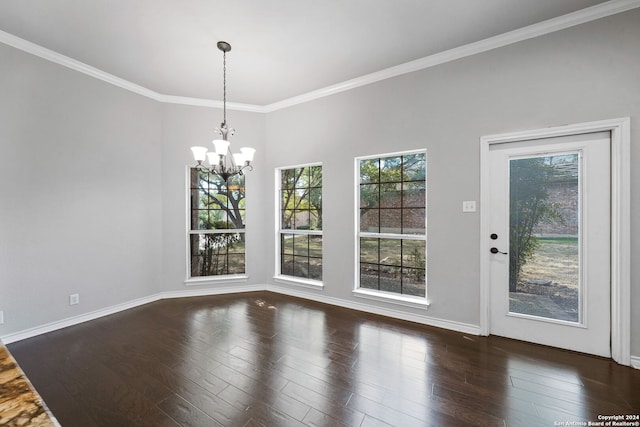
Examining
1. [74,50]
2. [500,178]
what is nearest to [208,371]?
[500,178]

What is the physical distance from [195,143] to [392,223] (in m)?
3.16

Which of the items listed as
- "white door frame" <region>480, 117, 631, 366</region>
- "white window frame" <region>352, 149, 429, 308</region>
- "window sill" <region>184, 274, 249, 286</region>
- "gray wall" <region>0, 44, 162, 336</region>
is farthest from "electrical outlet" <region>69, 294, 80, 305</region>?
"white door frame" <region>480, 117, 631, 366</region>

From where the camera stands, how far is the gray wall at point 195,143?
7.95 feet

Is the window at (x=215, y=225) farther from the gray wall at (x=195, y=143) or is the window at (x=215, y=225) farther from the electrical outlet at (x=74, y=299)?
the electrical outlet at (x=74, y=299)

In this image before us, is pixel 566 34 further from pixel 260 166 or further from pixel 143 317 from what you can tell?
pixel 143 317

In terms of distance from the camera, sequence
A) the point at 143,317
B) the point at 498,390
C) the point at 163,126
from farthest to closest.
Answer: the point at 163,126 < the point at 143,317 < the point at 498,390

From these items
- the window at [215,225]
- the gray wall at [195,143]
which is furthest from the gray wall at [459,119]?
the window at [215,225]

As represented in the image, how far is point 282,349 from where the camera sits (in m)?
2.51

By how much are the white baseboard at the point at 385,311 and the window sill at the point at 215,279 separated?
1.55 ft

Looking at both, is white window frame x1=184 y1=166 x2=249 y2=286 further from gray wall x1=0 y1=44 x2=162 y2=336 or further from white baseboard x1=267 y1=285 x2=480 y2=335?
white baseboard x1=267 y1=285 x2=480 y2=335

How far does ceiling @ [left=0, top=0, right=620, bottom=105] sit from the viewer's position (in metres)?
2.25

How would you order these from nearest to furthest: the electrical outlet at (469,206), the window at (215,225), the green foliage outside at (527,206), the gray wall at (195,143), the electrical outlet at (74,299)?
the gray wall at (195,143), the green foliage outside at (527,206), the electrical outlet at (469,206), the electrical outlet at (74,299), the window at (215,225)

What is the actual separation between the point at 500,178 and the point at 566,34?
137 cm

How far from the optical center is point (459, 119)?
9.43 ft
